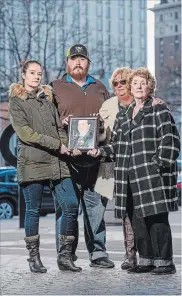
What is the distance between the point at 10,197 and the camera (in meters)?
25.8

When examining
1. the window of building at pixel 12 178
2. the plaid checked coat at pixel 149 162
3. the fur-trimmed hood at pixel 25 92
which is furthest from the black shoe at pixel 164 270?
the window of building at pixel 12 178

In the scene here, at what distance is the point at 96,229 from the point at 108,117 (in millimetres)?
966

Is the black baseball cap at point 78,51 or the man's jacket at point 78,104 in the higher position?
the black baseball cap at point 78,51

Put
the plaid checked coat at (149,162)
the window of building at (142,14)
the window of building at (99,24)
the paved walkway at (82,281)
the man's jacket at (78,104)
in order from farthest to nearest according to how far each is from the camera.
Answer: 1. the window of building at (142,14)
2. the window of building at (99,24)
3. the man's jacket at (78,104)
4. the plaid checked coat at (149,162)
5. the paved walkway at (82,281)

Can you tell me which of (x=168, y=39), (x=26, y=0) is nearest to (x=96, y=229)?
(x=26, y=0)

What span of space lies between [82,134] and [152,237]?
3.27 feet

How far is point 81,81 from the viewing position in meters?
7.76

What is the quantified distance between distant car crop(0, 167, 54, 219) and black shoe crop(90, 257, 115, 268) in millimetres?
17216

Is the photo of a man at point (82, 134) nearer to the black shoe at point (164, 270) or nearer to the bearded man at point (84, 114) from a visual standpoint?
the bearded man at point (84, 114)

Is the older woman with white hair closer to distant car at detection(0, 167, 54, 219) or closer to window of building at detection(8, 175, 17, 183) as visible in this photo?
distant car at detection(0, 167, 54, 219)

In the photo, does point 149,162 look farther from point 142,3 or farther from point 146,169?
point 142,3

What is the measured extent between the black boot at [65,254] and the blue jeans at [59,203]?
0.16 ft

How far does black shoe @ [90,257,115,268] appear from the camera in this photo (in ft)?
25.0

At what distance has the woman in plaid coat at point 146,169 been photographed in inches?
277
